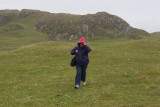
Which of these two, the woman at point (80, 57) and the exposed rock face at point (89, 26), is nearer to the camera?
the woman at point (80, 57)

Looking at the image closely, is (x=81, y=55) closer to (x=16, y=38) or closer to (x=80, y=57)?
(x=80, y=57)

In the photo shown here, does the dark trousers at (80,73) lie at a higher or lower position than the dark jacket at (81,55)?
lower

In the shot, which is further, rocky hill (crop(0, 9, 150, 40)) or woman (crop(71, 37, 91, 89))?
rocky hill (crop(0, 9, 150, 40))

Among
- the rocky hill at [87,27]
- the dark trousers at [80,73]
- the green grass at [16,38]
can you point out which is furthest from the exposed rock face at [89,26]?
the dark trousers at [80,73]

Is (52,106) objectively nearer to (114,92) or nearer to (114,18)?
(114,92)

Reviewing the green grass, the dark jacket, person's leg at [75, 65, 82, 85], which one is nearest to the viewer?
person's leg at [75, 65, 82, 85]

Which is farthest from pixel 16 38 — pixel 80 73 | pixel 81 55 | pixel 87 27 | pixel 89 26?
pixel 80 73

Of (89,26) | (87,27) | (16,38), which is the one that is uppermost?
(89,26)

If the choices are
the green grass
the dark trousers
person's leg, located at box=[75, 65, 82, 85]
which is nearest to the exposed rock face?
the green grass

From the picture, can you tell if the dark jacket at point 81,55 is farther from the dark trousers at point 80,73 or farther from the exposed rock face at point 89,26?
the exposed rock face at point 89,26

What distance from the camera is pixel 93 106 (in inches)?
361

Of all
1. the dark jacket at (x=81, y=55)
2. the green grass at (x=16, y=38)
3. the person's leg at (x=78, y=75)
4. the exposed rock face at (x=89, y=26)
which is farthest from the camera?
the exposed rock face at (x=89, y=26)

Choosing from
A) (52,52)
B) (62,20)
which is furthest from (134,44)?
→ (62,20)

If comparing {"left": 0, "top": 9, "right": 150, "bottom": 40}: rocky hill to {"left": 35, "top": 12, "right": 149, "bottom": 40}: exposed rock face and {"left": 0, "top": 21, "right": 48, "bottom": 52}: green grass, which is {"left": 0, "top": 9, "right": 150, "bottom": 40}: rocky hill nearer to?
{"left": 35, "top": 12, "right": 149, "bottom": 40}: exposed rock face
